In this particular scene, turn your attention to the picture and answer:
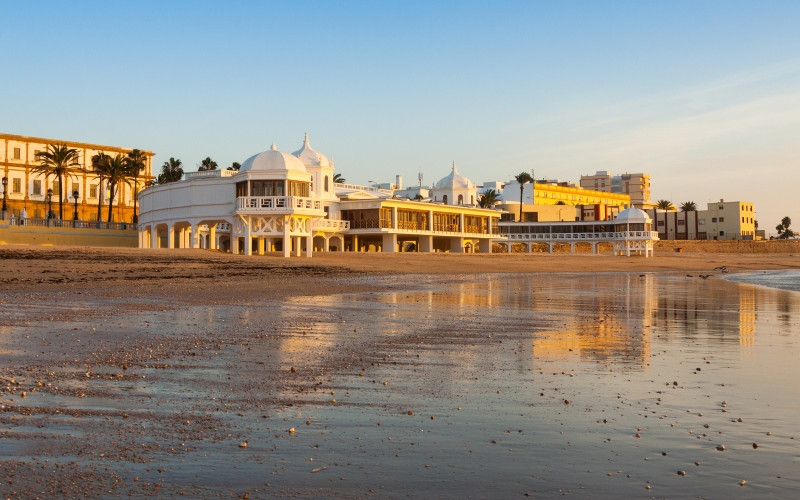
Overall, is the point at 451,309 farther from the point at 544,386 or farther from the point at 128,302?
the point at 544,386

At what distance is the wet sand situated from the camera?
6309mm

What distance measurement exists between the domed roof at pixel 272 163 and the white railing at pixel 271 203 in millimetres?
2088

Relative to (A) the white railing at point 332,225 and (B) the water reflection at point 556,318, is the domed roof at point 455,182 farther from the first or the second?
(B) the water reflection at point 556,318

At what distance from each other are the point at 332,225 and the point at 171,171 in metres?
38.1

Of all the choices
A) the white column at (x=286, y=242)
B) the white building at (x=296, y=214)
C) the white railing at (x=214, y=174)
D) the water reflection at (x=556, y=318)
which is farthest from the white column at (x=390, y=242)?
the water reflection at (x=556, y=318)

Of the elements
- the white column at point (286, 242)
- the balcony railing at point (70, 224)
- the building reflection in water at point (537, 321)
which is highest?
the balcony railing at point (70, 224)

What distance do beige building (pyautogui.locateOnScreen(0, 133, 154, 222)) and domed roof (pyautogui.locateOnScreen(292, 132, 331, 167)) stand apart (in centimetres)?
3098

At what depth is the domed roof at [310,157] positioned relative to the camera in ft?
251

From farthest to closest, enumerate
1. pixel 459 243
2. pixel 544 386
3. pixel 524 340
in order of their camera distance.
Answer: pixel 459 243 → pixel 524 340 → pixel 544 386

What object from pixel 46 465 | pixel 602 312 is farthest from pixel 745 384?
pixel 602 312

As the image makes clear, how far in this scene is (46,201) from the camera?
4033 inches

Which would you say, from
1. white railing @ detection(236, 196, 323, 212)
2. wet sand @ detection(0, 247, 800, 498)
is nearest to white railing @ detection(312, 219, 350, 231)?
white railing @ detection(236, 196, 323, 212)

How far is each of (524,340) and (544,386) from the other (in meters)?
5.20

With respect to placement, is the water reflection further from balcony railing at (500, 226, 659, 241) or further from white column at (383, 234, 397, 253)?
balcony railing at (500, 226, 659, 241)
